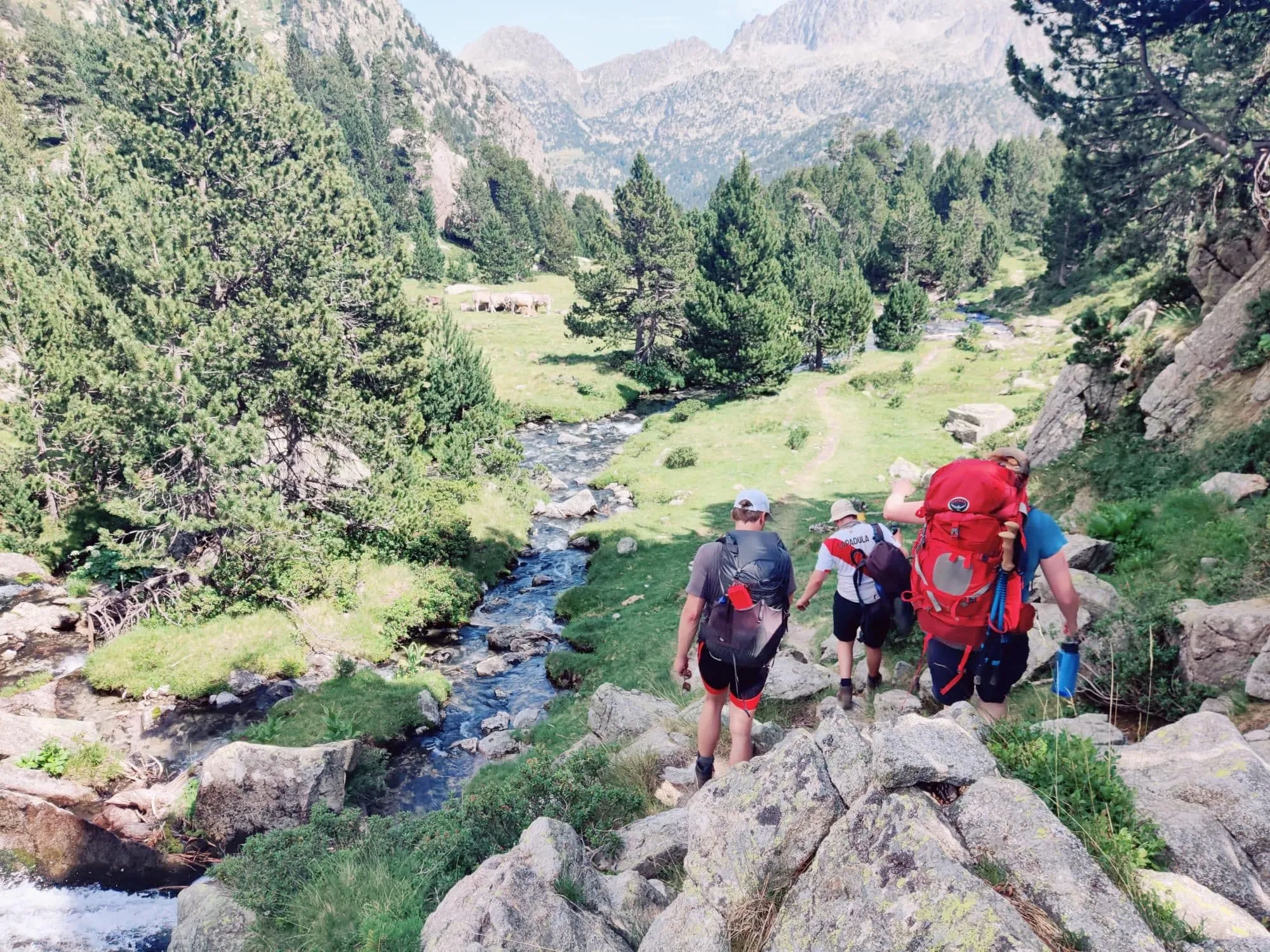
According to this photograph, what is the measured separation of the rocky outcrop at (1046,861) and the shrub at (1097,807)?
231mm

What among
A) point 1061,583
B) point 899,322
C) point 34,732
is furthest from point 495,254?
point 1061,583

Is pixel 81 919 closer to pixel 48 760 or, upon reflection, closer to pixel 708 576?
pixel 48 760

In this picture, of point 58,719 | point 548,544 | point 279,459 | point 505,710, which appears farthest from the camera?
point 548,544

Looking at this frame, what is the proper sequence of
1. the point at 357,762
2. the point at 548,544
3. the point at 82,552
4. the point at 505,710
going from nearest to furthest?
1. the point at 357,762
2. the point at 505,710
3. the point at 82,552
4. the point at 548,544

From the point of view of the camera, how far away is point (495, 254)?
319 feet

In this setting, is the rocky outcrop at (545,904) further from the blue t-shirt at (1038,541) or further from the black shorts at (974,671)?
the blue t-shirt at (1038,541)

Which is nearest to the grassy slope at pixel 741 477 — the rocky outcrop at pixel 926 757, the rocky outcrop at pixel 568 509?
the rocky outcrop at pixel 568 509

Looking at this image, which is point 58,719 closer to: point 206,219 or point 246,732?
point 246,732

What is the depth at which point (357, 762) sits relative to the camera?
1580 centimetres

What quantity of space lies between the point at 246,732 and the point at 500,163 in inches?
4770

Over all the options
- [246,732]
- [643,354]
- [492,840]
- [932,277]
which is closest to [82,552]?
[246,732]

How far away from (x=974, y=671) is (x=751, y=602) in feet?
7.86

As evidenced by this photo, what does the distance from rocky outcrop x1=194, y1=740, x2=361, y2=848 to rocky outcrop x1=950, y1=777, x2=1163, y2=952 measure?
13.4m

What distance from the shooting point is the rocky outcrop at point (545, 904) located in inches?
206
